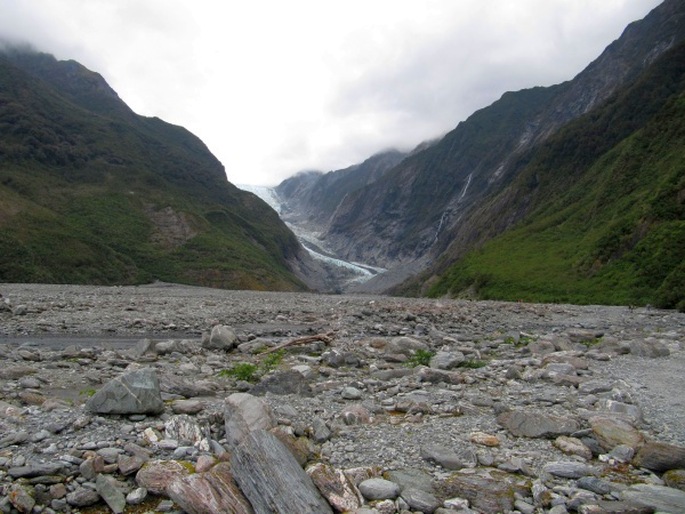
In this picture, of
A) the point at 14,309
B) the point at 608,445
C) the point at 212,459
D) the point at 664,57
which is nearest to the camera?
the point at 212,459

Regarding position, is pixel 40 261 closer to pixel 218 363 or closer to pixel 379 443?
pixel 218 363

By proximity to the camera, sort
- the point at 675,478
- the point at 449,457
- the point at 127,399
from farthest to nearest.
→ 1. the point at 127,399
2. the point at 449,457
3. the point at 675,478

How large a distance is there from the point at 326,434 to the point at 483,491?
290 centimetres

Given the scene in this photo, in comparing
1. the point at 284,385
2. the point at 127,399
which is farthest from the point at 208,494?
the point at 284,385

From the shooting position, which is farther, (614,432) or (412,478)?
(614,432)

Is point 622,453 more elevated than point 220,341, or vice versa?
point 622,453

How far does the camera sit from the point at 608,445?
26.6ft

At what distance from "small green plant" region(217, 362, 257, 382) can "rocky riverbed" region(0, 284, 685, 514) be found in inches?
2.5

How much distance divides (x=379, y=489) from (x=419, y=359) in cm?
941

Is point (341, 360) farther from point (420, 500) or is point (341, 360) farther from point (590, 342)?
point (590, 342)

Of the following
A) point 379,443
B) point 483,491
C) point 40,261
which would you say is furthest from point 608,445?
point 40,261

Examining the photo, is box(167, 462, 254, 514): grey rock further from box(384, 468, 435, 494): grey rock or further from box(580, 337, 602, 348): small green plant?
box(580, 337, 602, 348): small green plant

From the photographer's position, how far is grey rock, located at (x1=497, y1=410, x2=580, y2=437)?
870 cm

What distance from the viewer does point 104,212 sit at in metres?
Result: 106
